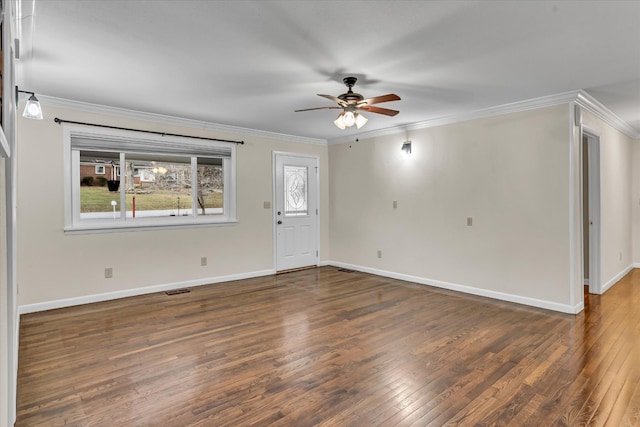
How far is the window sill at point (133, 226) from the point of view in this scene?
14.4 ft

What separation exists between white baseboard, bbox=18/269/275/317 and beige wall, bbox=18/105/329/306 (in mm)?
41

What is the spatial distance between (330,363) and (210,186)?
3.63 meters

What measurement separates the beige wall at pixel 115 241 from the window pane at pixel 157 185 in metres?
0.33

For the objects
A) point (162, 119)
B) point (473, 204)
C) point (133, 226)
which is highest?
point (162, 119)

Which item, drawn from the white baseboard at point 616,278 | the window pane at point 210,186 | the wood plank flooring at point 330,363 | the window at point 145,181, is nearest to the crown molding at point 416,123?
the window at point 145,181

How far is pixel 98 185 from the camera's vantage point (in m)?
4.59

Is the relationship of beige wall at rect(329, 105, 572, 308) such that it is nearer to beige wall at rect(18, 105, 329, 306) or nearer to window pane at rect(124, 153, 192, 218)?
beige wall at rect(18, 105, 329, 306)

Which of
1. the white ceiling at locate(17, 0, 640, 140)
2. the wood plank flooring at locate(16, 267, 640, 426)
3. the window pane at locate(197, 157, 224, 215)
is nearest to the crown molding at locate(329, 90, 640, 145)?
the white ceiling at locate(17, 0, 640, 140)

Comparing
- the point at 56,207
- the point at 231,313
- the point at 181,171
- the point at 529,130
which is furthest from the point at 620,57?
the point at 56,207

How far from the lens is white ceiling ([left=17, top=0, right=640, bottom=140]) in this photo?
225cm

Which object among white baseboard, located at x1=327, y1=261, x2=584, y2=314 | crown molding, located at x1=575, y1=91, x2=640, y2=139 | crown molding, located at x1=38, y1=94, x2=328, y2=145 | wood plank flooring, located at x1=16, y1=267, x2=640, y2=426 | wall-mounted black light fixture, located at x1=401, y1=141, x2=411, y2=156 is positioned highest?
crown molding, located at x1=38, y1=94, x2=328, y2=145

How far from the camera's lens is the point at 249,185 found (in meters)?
5.89

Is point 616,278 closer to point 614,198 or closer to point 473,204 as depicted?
point 614,198

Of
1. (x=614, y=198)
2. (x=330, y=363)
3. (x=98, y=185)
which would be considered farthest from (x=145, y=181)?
(x=614, y=198)
